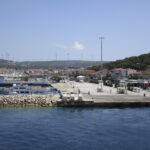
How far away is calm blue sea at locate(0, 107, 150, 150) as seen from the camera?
1291 centimetres

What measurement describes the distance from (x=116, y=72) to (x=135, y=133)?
47.5 metres

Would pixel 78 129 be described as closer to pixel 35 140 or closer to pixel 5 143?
pixel 35 140

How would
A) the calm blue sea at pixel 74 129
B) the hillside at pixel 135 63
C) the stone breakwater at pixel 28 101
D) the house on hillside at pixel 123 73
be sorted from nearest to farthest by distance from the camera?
the calm blue sea at pixel 74 129
the stone breakwater at pixel 28 101
the house on hillside at pixel 123 73
the hillside at pixel 135 63

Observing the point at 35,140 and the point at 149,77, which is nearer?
the point at 35,140

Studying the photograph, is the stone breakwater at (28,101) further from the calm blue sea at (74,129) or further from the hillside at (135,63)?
the hillside at (135,63)

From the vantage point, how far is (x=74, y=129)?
1577 cm

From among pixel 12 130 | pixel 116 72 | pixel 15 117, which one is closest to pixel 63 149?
pixel 12 130

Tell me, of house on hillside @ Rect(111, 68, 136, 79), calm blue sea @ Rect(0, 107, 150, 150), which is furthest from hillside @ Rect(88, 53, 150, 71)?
calm blue sea @ Rect(0, 107, 150, 150)

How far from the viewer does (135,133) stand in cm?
1499

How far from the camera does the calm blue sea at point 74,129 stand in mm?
12914

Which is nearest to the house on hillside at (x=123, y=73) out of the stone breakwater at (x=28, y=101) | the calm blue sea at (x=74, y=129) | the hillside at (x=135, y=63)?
the hillside at (x=135, y=63)

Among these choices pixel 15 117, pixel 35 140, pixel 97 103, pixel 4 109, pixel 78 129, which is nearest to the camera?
pixel 35 140

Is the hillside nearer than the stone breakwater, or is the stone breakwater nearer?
the stone breakwater

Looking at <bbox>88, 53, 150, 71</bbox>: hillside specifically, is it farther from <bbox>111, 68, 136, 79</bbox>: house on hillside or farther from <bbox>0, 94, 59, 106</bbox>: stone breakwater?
<bbox>0, 94, 59, 106</bbox>: stone breakwater
